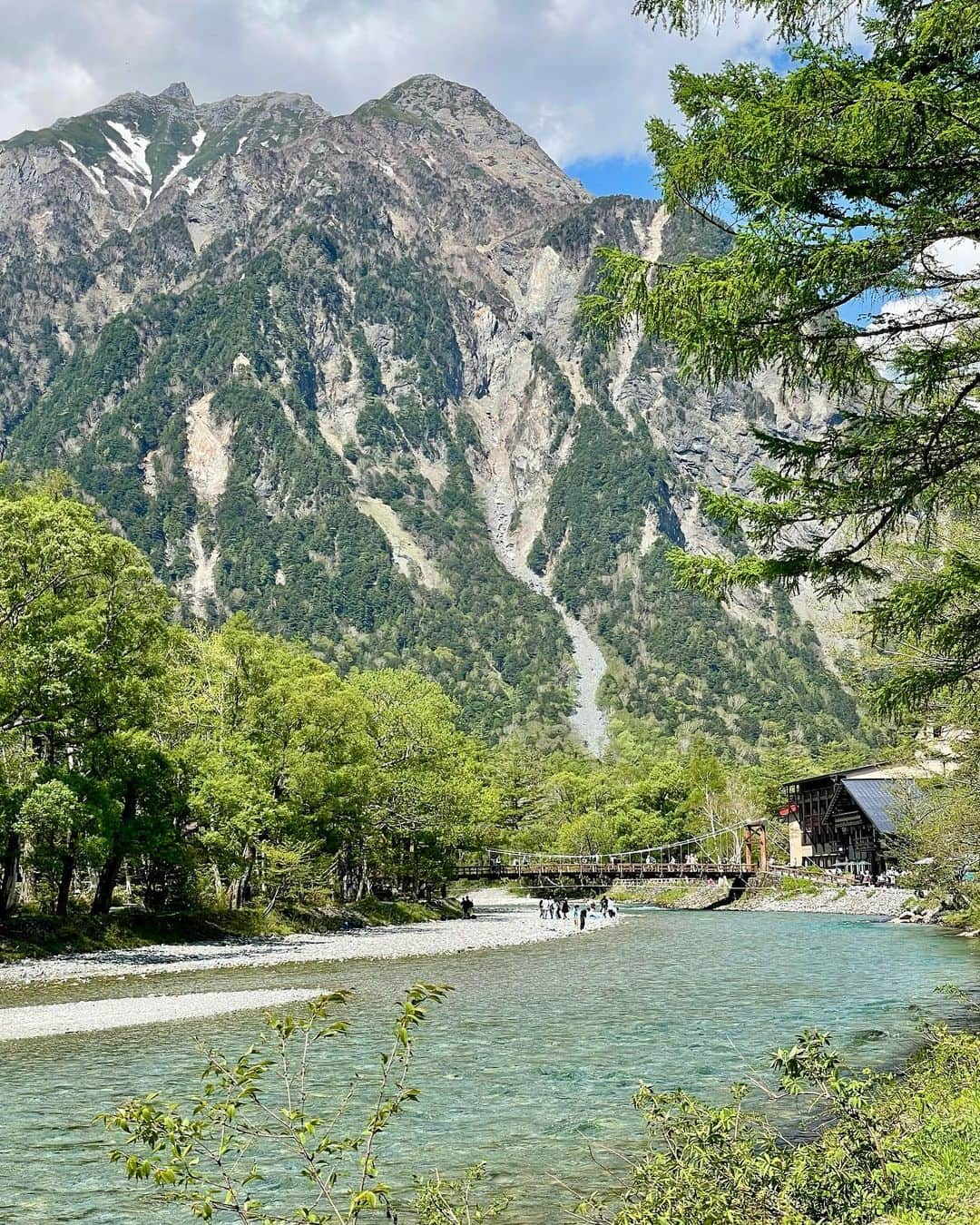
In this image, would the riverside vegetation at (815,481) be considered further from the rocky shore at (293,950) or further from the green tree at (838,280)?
the rocky shore at (293,950)

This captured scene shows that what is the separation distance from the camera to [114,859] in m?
33.2

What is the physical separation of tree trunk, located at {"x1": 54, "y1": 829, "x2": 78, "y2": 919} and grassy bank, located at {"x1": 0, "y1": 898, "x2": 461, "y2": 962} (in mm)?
396

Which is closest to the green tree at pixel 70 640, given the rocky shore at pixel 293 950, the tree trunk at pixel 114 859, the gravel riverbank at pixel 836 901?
the tree trunk at pixel 114 859

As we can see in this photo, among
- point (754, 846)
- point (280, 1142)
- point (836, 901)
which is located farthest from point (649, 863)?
point (280, 1142)

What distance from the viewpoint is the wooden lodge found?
249 ft

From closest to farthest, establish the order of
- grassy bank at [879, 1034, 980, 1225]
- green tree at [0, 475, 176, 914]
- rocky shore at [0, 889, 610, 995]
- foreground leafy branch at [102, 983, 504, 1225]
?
foreground leafy branch at [102, 983, 504, 1225]
grassy bank at [879, 1034, 980, 1225]
rocky shore at [0, 889, 610, 995]
green tree at [0, 475, 176, 914]

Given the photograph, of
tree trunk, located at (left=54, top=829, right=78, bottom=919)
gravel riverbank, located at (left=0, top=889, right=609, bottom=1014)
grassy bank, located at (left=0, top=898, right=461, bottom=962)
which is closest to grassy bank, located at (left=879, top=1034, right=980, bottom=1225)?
gravel riverbank, located at (left=0, top=889, right=609, bottom=1014)

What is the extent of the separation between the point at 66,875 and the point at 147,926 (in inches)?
162

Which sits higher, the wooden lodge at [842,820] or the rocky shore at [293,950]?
the wooden lodge at [842,820]

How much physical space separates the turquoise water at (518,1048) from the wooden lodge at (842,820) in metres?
43.5

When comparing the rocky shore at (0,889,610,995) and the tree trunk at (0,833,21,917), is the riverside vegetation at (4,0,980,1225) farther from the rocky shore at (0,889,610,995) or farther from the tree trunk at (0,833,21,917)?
the tree trunk at (0,833,21,917)

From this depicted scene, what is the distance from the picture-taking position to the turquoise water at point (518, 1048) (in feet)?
32.8

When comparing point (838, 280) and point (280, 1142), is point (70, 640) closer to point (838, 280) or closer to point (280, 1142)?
point (280, 1142)

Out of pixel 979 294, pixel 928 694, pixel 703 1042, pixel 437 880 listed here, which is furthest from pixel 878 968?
pixel 437 880
